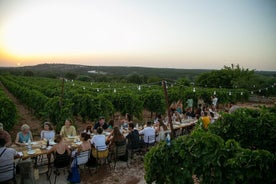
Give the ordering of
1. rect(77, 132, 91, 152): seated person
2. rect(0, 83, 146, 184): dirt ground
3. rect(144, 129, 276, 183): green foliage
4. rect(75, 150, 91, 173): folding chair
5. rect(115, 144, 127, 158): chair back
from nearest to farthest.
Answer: rect(144, 129, 276, 183): green foliage < rect(75, 150, 91, 173): folding chair < rect(77, 132, 91, 152): seated person < rect(0, 83, 146, 184): dirt ground < rect(115, 144, 127, 158): chair back

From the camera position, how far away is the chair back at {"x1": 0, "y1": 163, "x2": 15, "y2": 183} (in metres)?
4.36

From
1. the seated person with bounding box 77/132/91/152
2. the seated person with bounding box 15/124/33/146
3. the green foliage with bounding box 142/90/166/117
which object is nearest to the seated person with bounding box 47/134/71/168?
the seated person with bounding box 77/132/91/152

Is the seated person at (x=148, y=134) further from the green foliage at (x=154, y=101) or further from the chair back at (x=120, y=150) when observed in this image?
the green foliage at (x=154, y=101)

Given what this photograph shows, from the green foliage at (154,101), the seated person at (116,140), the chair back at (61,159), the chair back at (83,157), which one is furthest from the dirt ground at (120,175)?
the green foliage at (154,101)

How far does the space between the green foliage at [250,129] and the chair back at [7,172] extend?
423 cm

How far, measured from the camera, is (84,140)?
545 cm

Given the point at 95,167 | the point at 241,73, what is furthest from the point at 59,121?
the point at 241,73

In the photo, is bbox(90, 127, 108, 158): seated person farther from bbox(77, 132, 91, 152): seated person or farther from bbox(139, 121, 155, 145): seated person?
bbox(139, 121, 155, 145): seated person

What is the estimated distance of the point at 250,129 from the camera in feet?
15.5

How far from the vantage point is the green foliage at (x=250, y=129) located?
15.0ft

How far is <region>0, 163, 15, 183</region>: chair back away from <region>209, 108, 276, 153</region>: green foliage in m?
4.23

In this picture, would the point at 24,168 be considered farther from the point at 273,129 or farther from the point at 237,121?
the point at 273,129

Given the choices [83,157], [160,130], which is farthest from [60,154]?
[160,130]

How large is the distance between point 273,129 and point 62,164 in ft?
15.2
